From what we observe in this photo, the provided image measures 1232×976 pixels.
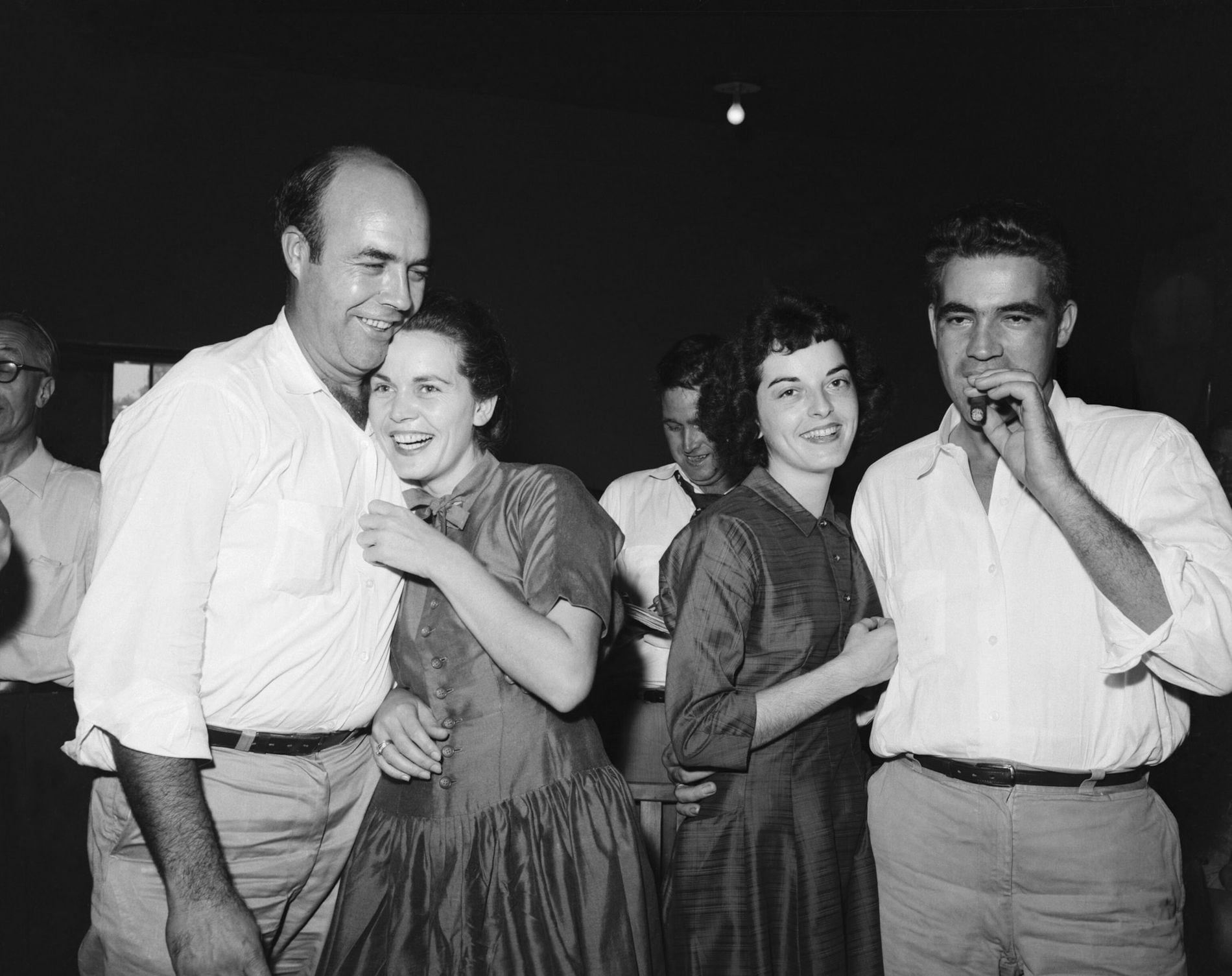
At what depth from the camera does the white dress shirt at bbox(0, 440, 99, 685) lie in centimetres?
348

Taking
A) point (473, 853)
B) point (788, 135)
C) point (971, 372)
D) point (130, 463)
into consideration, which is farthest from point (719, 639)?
point (788, 135)

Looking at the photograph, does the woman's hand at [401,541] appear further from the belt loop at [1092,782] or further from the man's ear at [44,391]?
the man's ear at [44,391]

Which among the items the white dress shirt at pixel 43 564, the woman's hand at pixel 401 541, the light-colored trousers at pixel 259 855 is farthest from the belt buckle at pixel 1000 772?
the white dress shirt at pixel 43 564

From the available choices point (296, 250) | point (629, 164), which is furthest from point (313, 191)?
point (629, 164)

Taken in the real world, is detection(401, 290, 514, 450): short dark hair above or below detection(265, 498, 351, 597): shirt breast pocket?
above

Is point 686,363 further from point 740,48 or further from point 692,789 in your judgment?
point 692,789

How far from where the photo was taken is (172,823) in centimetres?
166

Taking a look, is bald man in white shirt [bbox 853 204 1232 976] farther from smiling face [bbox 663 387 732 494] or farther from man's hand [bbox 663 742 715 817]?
smiling face [bbox 663 387 732 494]

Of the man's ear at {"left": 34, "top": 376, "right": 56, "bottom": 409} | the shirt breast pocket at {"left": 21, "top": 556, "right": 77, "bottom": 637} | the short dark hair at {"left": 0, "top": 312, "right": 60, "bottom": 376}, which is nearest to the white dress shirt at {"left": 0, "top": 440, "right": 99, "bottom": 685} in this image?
the shirt breast pocket at {"left": 21, "top": 556, "right": 77, "bottom": 637}

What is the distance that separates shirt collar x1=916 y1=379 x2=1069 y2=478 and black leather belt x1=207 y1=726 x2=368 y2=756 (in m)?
1.24

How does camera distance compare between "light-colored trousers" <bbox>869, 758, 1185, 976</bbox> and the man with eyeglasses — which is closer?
"light-colored trousers" <bbox>869, 758, 1185, 976</bbox>

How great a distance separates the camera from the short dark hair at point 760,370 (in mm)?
2277

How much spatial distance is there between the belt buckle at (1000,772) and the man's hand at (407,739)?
0.95 meters

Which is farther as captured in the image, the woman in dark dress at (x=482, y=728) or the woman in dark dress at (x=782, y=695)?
the woman in dark dress at (x=782, y=695)
